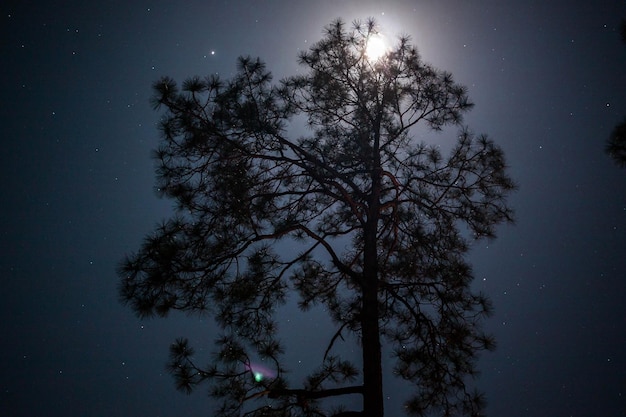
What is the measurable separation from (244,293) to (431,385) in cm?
273

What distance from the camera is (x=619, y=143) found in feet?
7.36

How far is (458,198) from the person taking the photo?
5.33 m

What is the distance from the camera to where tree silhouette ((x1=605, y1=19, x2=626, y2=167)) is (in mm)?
2221

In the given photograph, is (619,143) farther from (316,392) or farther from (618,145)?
(316,392)

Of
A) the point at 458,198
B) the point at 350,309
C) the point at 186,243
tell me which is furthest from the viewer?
the point at 458,198

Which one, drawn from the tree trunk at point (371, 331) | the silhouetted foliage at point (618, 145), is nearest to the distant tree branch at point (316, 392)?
the tree trunk at point (371, 331)

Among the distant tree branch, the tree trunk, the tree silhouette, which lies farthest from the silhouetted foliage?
the distant tree branch

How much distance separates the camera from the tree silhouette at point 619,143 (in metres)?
2.22

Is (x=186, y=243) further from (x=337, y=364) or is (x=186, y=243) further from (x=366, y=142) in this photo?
(x=366, y=142)

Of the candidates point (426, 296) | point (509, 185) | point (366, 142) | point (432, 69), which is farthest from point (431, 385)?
point (432, 69)

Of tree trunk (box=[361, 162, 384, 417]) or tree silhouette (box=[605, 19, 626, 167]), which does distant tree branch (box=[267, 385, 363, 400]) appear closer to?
tree trunk (box=[361, 162, 384, 417])

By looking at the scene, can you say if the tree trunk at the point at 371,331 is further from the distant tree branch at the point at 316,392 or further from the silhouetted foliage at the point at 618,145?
the silhouetted foliage at the point at 618,145

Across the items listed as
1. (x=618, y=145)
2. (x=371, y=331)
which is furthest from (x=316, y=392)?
(x=618, y=145)

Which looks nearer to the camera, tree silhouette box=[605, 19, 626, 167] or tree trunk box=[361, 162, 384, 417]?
tree silhouette box=[605, 19, 626, 167]
